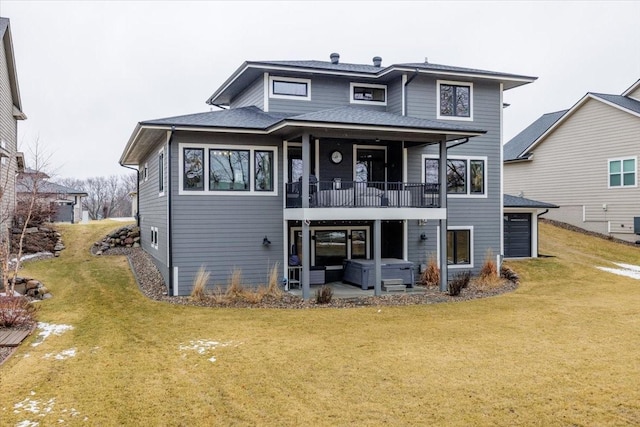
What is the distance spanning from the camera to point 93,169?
80375 millimetres

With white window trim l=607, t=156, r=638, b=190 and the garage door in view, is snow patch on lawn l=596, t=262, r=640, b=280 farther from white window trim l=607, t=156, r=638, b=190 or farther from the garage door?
white window trim l=607, t=156, r=638, b=190

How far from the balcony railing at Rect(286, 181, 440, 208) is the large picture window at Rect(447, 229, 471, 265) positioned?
188cm

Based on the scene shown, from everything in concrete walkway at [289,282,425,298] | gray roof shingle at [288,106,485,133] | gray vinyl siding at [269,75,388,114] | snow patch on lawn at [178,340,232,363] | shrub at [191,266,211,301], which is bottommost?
concrete walkway at [289,282,425,298]

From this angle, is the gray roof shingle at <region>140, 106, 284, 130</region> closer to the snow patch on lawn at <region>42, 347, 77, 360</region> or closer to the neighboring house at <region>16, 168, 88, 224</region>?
the neighboring house at <region>16, 168, 88, 224</region>

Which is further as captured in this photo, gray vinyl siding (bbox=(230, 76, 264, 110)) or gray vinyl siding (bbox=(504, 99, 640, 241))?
gray vinyl siding (bbox=(504, 99, 640, 241))

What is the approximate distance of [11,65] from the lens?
20.5m

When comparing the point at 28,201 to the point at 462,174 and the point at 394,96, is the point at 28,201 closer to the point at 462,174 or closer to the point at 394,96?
the point at 394,96

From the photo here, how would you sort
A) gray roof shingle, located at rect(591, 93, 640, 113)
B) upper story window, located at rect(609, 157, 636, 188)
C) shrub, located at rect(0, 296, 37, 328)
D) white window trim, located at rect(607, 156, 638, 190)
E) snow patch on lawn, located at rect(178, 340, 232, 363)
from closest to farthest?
1. snow patch on lawn, located at rect(178, 340, 232, 363)
2. shrub, located at rect(0, 296, 37, 328)
3. white window trim, located at rect(607, 156, 638, 190)
4. upper story window, located at rect(609, 157, 636, 188)
5. gray roof shingle, located at rect(591, 93, 640, 113)

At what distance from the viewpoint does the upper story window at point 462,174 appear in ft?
54.3

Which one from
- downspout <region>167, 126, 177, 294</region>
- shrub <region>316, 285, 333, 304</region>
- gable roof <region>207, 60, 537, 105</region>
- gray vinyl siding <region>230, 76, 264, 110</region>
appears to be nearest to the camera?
shrub <region>316, 285, 333, 304</region>

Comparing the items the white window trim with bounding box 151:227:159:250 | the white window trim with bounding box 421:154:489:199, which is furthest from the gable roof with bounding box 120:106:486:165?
the white window trim with bounding box 151:227:159:250

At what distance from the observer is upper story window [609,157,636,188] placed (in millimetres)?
22266

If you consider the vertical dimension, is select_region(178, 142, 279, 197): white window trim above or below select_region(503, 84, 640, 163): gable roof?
below

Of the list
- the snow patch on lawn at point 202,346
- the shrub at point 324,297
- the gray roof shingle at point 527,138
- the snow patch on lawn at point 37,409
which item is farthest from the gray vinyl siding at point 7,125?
the gray roof shingle at point 527,138
